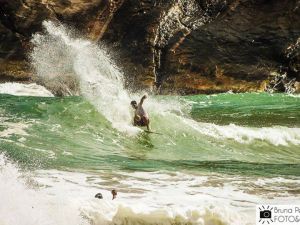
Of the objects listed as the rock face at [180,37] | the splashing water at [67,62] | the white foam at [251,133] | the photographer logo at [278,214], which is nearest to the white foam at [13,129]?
the white foam at [251,133]

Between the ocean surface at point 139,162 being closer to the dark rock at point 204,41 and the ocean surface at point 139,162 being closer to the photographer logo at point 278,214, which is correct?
the photographer logo at point 278,214

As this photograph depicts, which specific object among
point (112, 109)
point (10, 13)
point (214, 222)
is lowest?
point (214, 222)

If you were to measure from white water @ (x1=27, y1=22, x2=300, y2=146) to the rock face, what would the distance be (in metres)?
0.79

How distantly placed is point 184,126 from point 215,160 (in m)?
3.58

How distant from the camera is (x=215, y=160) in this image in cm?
1001

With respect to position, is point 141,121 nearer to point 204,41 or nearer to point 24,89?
point 24,89

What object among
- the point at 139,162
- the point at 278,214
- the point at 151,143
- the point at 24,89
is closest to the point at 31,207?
the point at 278,214

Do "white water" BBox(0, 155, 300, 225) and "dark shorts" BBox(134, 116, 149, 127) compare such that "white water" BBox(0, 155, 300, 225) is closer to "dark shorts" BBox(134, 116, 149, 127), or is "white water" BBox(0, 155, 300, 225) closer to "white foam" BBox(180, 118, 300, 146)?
"dark shorts" BBox(134, 116, 149, 127)

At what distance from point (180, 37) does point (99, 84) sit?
9763 millimetres

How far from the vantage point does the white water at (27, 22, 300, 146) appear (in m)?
13.4

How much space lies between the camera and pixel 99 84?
55.6ft

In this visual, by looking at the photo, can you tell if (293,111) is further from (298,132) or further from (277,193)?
(277,193)

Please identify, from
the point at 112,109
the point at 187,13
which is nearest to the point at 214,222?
the point at 112,109

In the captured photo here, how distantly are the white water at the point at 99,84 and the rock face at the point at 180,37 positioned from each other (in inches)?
30.9
